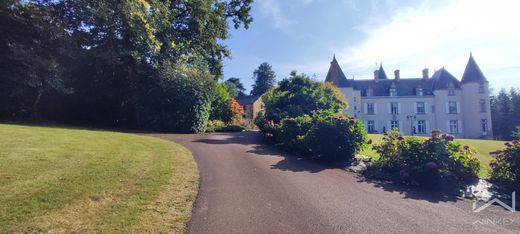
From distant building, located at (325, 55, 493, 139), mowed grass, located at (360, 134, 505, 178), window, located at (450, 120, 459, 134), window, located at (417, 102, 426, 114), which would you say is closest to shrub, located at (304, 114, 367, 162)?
mowed grass, located at (360, 134, 505, 178)

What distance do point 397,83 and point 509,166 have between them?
4267cm

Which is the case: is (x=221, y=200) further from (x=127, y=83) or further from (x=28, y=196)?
(x=127, y=83)

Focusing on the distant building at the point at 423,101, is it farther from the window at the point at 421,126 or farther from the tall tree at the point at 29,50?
the tall tree at the point at 29,50

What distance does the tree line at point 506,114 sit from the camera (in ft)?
150

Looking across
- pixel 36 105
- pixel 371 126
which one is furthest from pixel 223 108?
pixel 371 126

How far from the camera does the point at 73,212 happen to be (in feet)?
13.4

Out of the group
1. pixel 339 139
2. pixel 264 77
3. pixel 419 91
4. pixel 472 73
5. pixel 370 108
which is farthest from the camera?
pixel 264 77

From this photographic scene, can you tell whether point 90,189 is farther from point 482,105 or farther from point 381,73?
point 381,73

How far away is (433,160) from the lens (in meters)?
6.76

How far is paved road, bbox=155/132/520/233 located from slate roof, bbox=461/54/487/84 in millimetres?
41393

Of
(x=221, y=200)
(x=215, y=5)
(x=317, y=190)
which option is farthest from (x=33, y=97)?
(x=317, y=190)

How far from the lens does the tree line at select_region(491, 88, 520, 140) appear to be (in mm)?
45688

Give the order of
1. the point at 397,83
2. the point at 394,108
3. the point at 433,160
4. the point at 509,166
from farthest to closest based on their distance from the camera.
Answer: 1. the point at 397,83
2. the point at 394,108
3. the point at 433,160
4. the point at 509,166

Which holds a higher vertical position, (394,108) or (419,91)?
(419,91)
